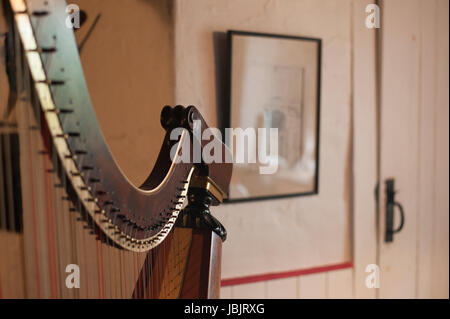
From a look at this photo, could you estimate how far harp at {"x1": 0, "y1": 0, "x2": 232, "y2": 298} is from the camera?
0.35 metres

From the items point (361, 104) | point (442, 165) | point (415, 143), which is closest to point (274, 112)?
point (361, 104)

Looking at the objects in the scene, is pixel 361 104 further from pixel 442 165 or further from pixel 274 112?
pixel 442 165

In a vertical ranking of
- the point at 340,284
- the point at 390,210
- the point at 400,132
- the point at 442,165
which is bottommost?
the point at 340,284

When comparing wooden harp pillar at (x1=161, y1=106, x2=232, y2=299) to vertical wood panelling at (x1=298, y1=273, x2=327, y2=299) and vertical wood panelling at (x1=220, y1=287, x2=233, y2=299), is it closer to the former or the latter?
vertical wood panelling at (x1=220, y1=287, x2=233, y2=299)

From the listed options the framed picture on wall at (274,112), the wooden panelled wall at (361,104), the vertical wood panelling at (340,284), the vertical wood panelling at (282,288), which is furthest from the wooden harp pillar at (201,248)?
the vertical wood panelling at (340,284)

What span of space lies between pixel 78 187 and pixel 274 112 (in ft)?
2.99

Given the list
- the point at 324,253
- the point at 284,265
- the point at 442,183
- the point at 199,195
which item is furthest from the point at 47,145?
the point at 442,183

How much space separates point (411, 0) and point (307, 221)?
0.87 meters

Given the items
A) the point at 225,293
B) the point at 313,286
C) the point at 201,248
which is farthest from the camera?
the point at 313,286

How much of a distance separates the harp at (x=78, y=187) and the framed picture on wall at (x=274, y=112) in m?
0.36

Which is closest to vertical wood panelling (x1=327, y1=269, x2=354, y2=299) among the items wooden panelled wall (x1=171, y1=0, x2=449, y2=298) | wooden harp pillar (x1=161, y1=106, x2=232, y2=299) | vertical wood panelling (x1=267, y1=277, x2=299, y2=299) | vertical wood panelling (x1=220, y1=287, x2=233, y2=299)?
wooden panelled wall (x1=171, y1=0, x2=449, y2=298)

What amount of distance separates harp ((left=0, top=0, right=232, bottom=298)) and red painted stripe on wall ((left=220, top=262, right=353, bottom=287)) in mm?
434

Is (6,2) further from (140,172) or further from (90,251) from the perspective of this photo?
(140,172)

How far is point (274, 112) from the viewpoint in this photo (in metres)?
1.25
